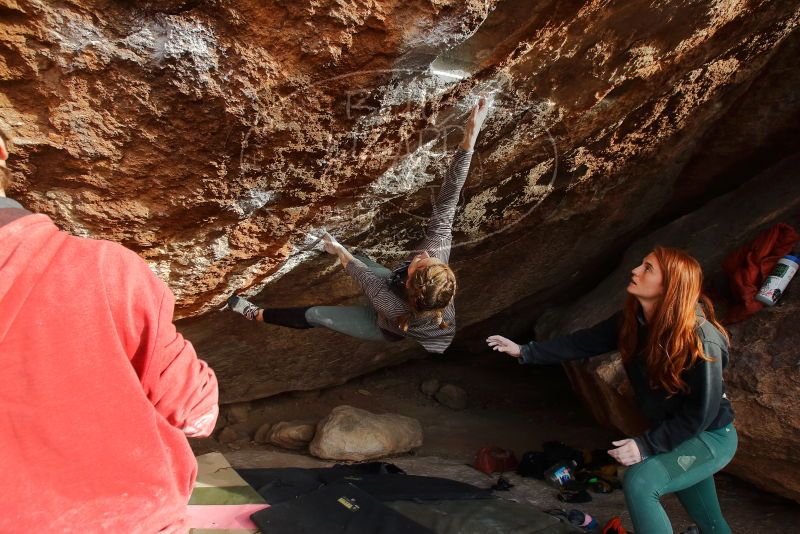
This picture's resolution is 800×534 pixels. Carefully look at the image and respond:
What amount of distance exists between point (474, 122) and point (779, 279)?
2.03 m

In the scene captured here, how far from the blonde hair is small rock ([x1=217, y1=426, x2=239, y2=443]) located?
113 inches

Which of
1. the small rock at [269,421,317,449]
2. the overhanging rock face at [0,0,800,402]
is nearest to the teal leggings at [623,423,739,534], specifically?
the overhanging rock face at [0,0,800,402]

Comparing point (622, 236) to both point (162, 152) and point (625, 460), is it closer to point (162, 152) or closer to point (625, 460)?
point (625, 460)

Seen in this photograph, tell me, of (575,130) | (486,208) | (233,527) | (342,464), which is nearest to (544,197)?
(486,208)

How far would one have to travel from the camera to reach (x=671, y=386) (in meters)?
2.44

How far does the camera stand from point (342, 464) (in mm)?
4438

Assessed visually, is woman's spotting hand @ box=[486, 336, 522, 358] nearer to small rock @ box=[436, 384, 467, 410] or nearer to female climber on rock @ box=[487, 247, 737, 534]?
female climber on rock @ box=[487, 247, 737, 534]

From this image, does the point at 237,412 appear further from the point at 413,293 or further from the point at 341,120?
the point at 341,120

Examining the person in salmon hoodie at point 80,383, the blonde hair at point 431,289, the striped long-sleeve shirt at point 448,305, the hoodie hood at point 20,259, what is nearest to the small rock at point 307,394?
the striped long-sleeve shirt at point 448,305

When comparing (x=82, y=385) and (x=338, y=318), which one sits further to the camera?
(x=338, y=318)

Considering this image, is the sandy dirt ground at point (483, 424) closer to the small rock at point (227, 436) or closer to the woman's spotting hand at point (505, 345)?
the small rock at point (227, 436)

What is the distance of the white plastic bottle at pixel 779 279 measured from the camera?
11.2 ft

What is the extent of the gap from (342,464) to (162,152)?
286cm

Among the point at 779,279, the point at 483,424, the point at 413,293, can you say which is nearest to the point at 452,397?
the point at 483,424
